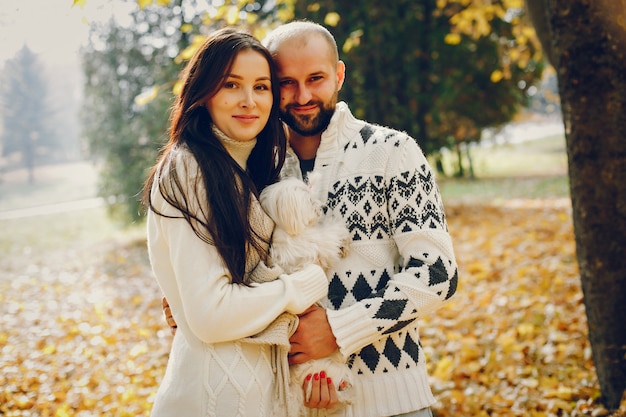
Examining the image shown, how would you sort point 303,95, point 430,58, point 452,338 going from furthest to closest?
point 430,58 < point 452,338 < point 303,95

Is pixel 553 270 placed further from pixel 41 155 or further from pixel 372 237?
pixel 41 155

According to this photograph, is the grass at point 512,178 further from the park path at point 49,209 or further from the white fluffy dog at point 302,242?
the park path at point 49,209

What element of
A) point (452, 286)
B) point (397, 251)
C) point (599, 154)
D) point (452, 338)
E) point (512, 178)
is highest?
point (599, 154)

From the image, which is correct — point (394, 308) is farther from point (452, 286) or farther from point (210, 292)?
point (210, 292)

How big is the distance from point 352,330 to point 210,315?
0.56 meters

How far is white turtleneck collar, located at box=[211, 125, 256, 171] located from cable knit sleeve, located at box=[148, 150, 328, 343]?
0.81 feet

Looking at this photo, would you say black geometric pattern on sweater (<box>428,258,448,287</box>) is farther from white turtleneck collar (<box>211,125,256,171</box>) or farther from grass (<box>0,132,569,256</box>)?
grass (<box>0,132,569,256</box>)

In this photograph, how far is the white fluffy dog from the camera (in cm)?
213

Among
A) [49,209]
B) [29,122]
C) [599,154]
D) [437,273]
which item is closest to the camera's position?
[437,273]

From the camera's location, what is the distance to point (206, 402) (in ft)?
6.41

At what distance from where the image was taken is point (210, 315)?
6.29 feet

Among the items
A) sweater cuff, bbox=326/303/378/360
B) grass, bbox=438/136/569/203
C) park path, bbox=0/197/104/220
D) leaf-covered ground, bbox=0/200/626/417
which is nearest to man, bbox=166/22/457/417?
sweater cuff, bbox=326/303/378/360

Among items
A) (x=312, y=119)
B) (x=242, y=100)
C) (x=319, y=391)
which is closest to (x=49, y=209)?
(x=312, y=119)

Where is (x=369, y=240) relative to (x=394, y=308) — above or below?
above
